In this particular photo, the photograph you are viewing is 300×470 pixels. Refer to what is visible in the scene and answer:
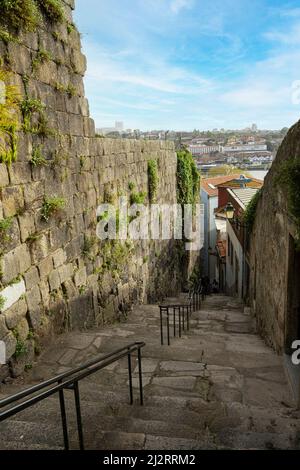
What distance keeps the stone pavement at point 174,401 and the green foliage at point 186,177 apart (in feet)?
27.4

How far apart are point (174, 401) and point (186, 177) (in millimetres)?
11008

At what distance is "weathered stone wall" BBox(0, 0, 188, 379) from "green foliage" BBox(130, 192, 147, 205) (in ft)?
1.43

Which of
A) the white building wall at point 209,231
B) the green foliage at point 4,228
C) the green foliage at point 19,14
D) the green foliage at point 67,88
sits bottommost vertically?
the white building wall at point 209,231

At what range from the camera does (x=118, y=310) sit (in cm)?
762

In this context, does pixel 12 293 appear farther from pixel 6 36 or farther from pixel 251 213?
pixel 251 213

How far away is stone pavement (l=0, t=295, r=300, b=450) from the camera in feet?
9.16

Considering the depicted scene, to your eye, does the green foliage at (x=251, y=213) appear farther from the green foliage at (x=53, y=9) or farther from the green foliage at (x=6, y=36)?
the green foliage at (x=6, y=36)

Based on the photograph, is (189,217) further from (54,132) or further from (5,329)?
(5,329)

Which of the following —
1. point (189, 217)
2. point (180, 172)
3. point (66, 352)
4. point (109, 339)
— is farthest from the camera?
point (189, 217)

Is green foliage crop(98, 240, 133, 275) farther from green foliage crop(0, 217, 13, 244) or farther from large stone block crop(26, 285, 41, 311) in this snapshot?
green foliage crop(0, 217, 13, 244)

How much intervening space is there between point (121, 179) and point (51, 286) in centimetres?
355

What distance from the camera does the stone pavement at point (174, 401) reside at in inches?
110

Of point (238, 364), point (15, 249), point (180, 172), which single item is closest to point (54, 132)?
point (15, 249)

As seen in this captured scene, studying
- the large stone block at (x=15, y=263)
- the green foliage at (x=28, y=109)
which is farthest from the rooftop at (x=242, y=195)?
the large stone block at (x=15, y=263)
